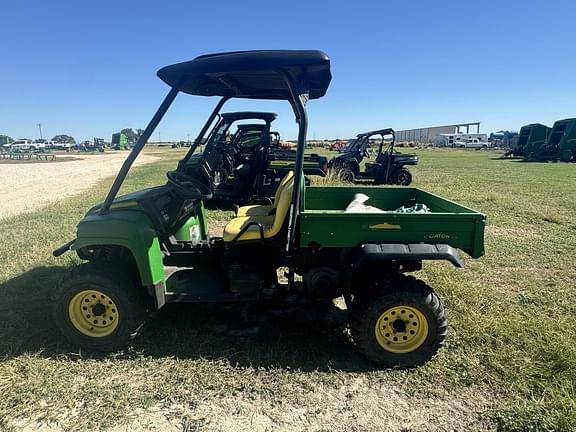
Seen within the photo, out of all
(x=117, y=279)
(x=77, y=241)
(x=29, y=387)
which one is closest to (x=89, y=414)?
(x=29, y=387)

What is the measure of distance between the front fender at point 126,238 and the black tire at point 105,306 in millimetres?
208

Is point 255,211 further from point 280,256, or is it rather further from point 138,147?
point 138,147

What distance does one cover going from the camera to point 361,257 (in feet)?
9.13

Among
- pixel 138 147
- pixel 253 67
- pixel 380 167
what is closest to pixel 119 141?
pixel 380 167

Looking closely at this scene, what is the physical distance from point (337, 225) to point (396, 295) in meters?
0.65

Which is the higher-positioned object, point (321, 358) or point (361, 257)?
point (361, 257)

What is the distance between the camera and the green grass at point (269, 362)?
245cm

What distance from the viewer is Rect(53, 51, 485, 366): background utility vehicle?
284 cm

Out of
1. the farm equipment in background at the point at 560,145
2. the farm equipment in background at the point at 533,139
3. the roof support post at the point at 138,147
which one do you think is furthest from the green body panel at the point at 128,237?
the farm equipment in background at the point at 533,139

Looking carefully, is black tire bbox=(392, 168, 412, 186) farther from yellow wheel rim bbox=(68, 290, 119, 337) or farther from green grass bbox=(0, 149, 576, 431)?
yellow wheel rim bbox=(68, 290, 119, 337)

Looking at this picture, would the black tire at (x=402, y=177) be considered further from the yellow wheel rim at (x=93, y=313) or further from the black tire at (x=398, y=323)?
the yellow wheel rim at (x=93, y=313)

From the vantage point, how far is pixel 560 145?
2423cm

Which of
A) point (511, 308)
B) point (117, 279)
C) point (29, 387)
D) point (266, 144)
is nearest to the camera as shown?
point (29, 387)

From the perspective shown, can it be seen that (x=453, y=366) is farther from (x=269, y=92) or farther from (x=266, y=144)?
(x=266, y=144)
